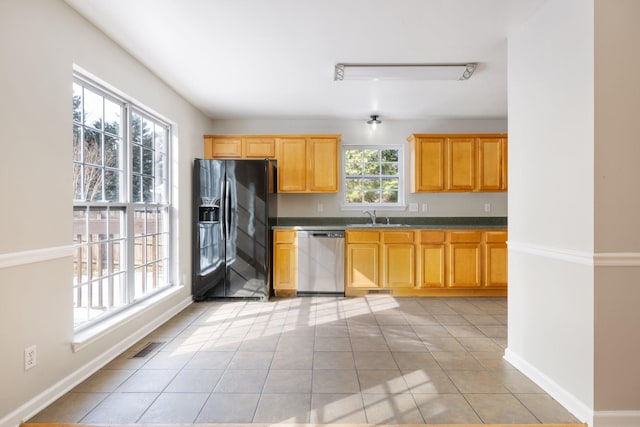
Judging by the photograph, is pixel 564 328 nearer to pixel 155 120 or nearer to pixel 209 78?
pixel 209 78

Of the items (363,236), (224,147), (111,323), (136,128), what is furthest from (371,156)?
(111,323)

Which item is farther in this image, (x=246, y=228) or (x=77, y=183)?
(x=246, y=228)

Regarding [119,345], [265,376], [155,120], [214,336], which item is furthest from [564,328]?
[155,120]

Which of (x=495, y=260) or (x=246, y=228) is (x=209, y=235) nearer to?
(x=246, y=228)

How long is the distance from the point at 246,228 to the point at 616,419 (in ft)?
12.1

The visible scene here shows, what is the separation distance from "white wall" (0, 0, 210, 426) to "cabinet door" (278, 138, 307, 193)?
8.67 ft

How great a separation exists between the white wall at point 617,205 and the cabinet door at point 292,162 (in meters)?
3.60

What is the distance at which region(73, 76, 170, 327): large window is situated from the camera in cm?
264

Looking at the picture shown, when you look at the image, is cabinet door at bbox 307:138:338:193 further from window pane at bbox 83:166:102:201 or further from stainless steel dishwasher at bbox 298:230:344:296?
window pane at bbox 83:166:102:201

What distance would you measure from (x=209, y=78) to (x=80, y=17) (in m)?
1.29

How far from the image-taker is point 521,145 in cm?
257

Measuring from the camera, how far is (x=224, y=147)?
5.08 meters

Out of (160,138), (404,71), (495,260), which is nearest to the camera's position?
(404,71)

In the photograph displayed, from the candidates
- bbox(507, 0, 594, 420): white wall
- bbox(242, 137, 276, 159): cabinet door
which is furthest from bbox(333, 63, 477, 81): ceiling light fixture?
bbox(242, 137, 276, 159): cabinet door
